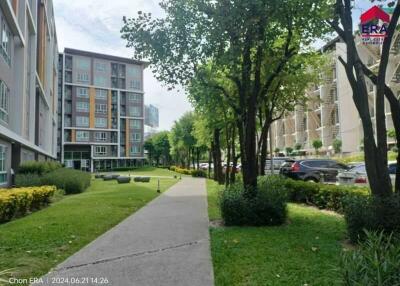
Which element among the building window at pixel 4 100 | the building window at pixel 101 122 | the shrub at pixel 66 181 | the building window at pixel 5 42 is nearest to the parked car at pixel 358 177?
the shrub at pixel 66 181

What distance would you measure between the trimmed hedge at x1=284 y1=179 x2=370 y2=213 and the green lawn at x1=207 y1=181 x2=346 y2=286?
5.36ft

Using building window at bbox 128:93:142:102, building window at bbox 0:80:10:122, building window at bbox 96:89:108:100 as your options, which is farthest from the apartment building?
building window at bbox 128:93:142:102

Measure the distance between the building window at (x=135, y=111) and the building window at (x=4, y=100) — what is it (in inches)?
2444

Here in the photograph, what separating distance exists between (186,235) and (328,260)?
349 cm

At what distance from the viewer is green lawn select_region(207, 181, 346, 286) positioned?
5.50 m

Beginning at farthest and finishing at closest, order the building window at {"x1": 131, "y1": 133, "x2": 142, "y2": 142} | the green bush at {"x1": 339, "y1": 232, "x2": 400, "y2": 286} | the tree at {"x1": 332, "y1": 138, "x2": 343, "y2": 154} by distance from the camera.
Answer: the building window at {"x1": 131, "y1": 133, "x2": 142, "y2": 142}, the tree at {"x1": 332, "y1": 138, "x2": 343, "y2": 154}, the green bush at {"x1": 339, "y1": 232, "x2": 400, "y2": 286}

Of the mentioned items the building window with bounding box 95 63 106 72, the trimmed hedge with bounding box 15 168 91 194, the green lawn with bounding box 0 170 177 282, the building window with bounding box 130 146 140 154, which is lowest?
the green lawn with bounding box 0 170 177 282

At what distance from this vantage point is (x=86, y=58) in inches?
3152

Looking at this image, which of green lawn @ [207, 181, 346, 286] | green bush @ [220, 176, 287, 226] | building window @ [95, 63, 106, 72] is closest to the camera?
green lawn @ [207, 181, 346, 286]

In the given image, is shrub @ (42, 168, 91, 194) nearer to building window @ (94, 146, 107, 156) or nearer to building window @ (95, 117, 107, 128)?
building window @ (94, 146, 107, 156)

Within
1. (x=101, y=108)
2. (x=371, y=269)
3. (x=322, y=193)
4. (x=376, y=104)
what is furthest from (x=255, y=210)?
(x=101, y=108)

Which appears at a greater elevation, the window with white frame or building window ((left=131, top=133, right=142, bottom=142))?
building window ((left=131, top=133, right=142, bottom=142))

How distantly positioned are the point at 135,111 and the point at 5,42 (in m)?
64.3

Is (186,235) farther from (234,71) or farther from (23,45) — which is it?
(23,45)
